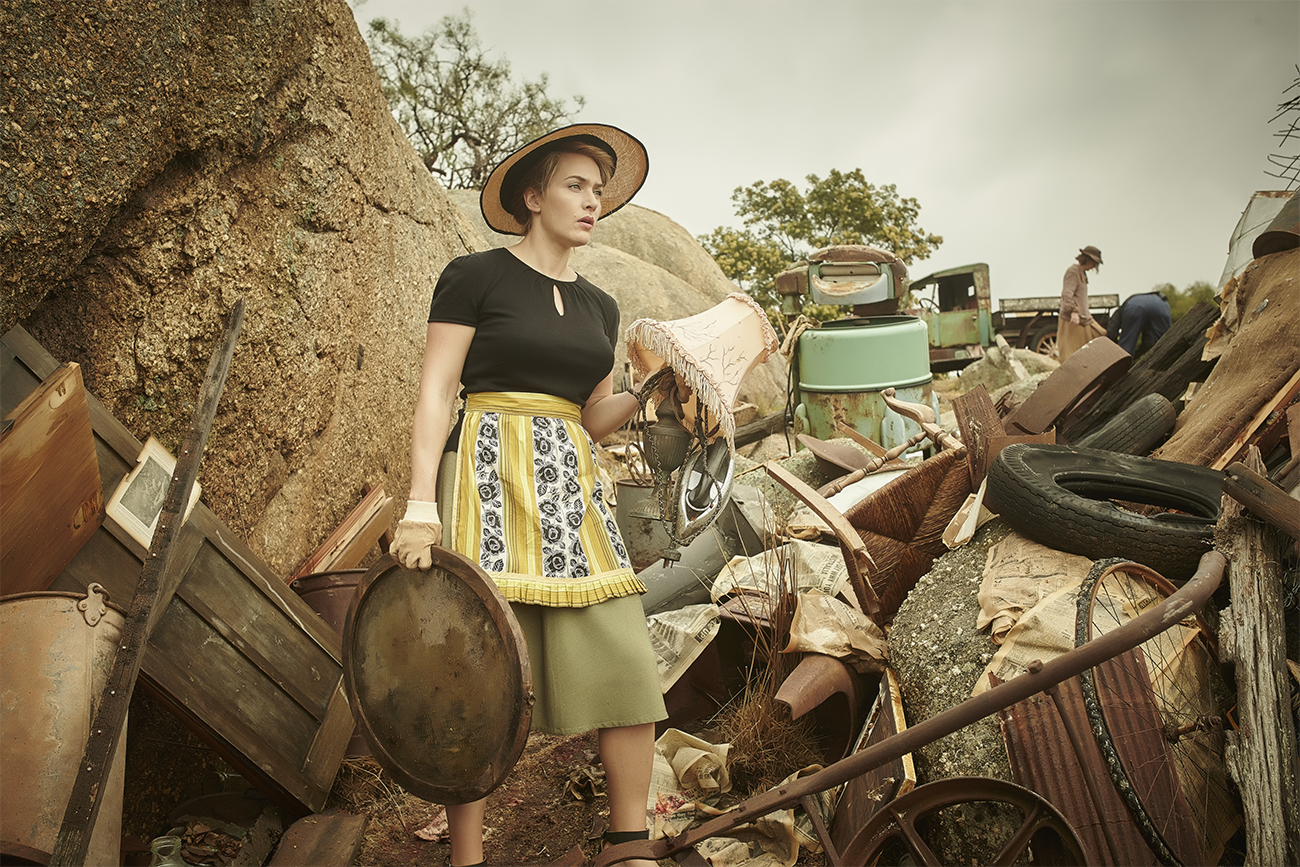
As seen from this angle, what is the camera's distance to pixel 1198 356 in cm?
527

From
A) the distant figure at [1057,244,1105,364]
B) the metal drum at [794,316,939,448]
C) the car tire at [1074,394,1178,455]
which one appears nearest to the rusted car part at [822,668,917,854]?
the car tire at [1074,394,1178,455]

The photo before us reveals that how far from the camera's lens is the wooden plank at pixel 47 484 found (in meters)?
1.97

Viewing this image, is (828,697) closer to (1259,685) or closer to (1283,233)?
(1259,685)

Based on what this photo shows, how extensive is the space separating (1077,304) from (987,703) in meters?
12.5

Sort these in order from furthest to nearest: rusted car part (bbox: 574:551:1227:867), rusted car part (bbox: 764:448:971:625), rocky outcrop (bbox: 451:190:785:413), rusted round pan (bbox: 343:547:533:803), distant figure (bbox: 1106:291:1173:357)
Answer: rocky outcrop (bbox: 451:190:785:413) < distant figure (bbox: 1106:291:1173:357) < rusted car part (bbox: 764:448:971:625) < rusted round pan (bbox: 343:547:533:803) < rusted car part (bbox: 574:551:1227:867)

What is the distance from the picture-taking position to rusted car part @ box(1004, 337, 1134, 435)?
4656 millimetres

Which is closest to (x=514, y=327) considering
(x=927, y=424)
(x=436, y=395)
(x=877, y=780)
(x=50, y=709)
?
(x=436, y=395)

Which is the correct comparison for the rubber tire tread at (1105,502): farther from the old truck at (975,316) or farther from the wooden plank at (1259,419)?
the old truck at (975,316)

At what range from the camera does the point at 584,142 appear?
224 centimetres

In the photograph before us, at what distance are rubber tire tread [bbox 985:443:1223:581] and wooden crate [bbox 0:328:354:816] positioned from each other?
8.45 feet

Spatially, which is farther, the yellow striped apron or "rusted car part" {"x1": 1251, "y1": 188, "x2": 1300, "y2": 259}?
"rusted car part" {"x1": 1251, "y1": 188, "x2": 1300, "y2": 259}

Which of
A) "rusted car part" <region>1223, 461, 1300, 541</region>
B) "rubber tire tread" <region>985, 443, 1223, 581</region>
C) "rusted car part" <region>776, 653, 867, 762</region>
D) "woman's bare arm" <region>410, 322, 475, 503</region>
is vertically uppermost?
"woman's bare arm" <region>410, 322, 475, 503</region>

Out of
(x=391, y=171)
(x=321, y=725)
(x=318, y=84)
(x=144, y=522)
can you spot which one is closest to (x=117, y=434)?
(x=144, y=522)

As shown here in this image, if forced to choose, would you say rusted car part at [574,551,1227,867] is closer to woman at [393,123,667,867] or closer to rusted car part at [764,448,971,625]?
woman at [393,123,667,867]
